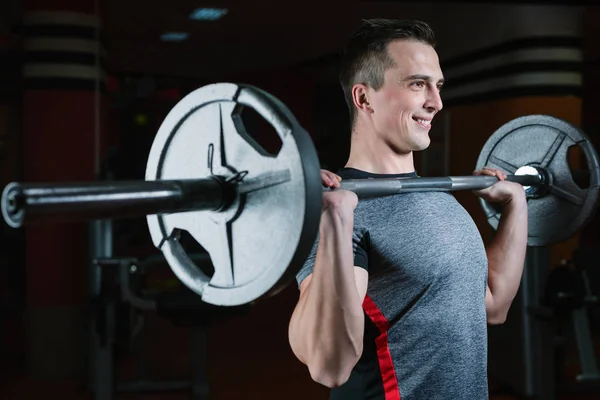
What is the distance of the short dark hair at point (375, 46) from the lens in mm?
1366

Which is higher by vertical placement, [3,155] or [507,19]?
[507,19]

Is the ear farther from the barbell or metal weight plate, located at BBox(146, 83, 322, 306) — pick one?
metal weight plate, located at BBox(146, 83, 322, 306)

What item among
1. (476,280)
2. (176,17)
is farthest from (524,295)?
(476,280)

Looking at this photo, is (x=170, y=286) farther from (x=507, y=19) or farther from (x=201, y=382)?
(x=507, y=19)

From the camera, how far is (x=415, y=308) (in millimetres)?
1232

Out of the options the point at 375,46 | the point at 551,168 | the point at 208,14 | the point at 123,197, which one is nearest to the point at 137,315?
the point at 208,14

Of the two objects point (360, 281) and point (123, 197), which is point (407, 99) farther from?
point (123, 197)

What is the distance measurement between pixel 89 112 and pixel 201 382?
5.26 feet

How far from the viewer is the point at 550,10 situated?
171 inches

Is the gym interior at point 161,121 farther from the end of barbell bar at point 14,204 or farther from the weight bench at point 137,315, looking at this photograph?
the end of barbell bar at point 14,204

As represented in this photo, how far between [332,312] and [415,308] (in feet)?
0.63

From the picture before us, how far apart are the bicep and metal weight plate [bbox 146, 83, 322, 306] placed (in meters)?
0.23

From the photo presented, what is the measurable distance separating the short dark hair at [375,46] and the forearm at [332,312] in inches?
15.6

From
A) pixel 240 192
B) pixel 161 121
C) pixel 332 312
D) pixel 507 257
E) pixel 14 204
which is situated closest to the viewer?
pixel 14 204
